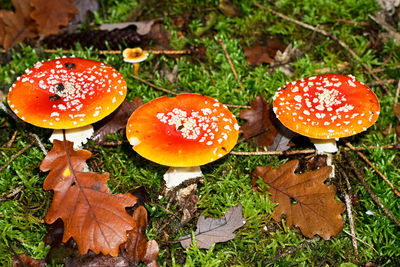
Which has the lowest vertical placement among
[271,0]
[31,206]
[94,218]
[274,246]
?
[274,246]

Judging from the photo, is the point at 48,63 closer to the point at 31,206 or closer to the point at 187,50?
the point at 31,206

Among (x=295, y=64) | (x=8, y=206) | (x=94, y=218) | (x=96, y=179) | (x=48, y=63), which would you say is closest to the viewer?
(x=94, y=218)

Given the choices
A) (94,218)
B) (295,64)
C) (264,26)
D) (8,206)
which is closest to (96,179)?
(94,218)

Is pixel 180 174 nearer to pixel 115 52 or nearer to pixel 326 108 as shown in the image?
pixel 326 108

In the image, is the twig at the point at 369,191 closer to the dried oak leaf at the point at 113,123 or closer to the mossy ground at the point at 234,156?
the mossy ground at the point at 234,156

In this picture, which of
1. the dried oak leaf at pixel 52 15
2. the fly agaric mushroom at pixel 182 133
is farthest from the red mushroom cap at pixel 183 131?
the dried oak leaf at pixel 52 15

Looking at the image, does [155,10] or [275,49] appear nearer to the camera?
[275,49]

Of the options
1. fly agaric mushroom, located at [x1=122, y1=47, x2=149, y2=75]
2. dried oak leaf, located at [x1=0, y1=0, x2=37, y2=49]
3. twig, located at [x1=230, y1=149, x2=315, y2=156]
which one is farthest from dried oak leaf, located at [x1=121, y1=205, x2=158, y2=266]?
dried oak leaf, located at [x1=0, y1=0, x2=37, y2=49]

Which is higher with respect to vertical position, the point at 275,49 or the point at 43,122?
the point at 43,122
